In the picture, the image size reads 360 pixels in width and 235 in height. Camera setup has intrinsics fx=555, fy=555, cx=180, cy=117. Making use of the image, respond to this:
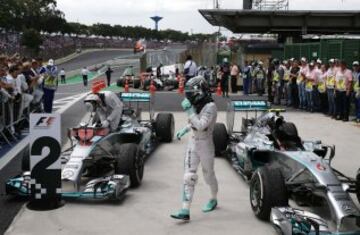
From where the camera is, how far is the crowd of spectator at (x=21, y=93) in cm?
1263

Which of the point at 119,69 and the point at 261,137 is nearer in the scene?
the point at 261,137

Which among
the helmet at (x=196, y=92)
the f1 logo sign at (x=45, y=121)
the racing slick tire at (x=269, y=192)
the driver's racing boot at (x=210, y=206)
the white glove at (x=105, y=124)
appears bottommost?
the driver's racing boot at (x=210, y=206)

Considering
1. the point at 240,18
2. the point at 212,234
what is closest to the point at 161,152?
the point at 212,234

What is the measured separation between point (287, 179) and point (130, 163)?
7.65 ft

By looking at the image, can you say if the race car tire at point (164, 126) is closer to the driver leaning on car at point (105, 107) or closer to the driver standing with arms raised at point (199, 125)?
the driver leaning on car at point (105, 107)

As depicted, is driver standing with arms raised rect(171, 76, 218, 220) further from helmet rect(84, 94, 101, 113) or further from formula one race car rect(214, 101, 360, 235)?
helmet rect(84, 94, 101, 113)

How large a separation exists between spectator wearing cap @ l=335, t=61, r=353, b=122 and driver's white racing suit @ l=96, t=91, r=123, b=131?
872cm

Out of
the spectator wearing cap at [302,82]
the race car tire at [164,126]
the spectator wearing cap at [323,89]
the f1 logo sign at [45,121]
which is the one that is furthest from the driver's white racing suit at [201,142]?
the spectator wearing cap at [302,82]

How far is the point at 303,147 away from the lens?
335 inches

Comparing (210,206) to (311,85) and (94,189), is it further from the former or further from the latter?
(311,85)

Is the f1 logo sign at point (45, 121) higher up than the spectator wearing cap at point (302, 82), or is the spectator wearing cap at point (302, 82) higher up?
the f1 logo sign at point (45, 121)

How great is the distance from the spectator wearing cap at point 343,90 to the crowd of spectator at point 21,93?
8546 millimetres

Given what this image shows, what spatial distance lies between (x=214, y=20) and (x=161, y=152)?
90.7 feet

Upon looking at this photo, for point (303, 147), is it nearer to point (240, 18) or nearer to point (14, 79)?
point (14, 79)
